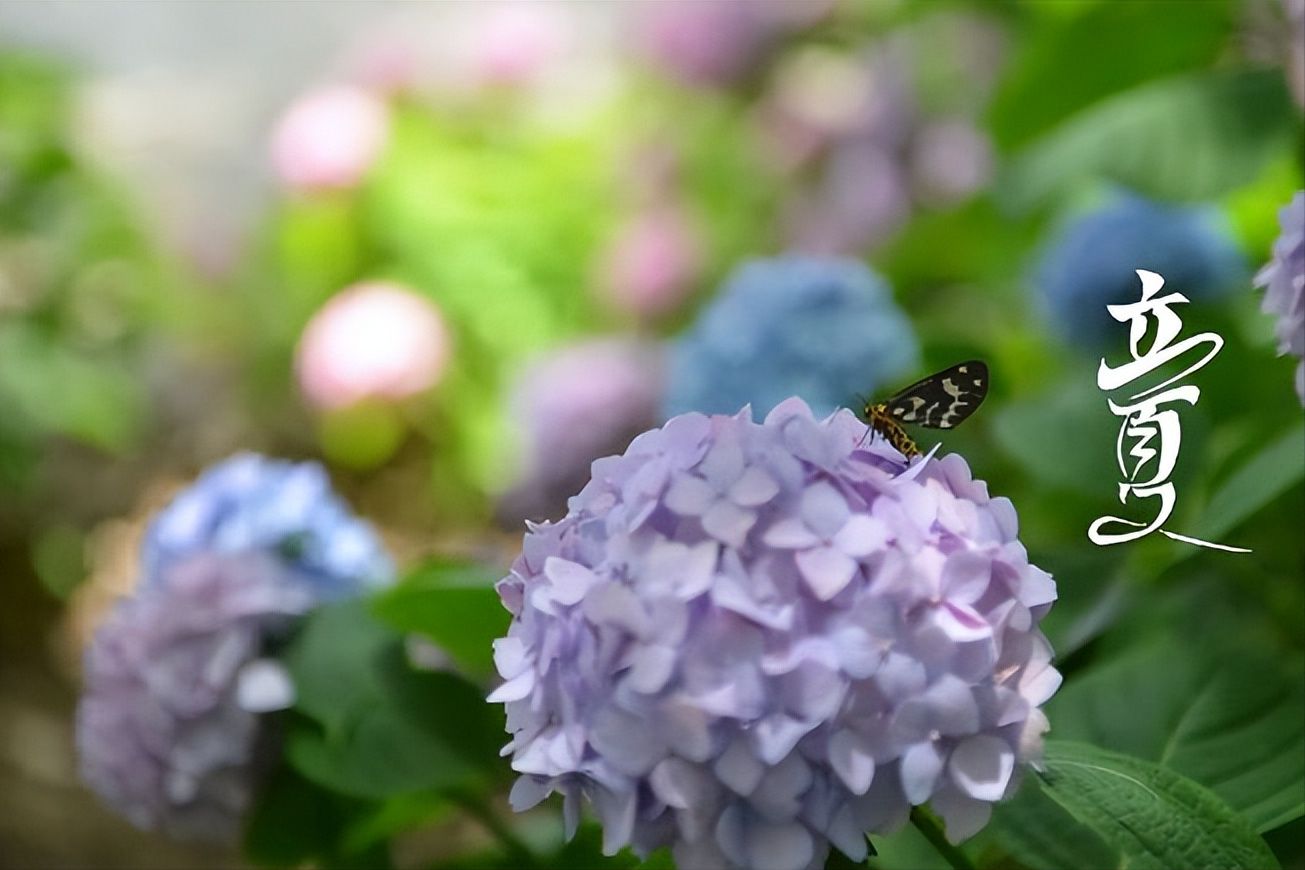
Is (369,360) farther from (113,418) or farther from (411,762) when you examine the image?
(411,762)

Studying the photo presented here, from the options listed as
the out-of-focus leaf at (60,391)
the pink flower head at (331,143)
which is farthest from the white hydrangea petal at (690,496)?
the pink flower head at (331,143)

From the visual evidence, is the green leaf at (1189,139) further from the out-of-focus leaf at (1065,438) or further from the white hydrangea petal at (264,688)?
the white hydrangea petal at (264,688)

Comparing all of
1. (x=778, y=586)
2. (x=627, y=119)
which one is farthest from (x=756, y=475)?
(x=627, y=119)

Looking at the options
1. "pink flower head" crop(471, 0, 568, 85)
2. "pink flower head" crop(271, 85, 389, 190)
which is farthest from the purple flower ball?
"pink flower head" crop(471, 0, 568, 85)

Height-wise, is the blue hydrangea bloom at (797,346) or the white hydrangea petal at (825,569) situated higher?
the white hydrangea petal at (825,569)

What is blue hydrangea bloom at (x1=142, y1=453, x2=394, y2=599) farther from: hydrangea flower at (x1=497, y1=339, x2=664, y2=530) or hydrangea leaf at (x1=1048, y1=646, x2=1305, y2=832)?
hydrangea leaf at (x1=1048, y1=646, x2=1305, y2=832)

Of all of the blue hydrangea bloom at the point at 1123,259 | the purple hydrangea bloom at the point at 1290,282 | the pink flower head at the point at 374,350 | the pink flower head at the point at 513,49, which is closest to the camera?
the purple hydrangea bloom at the point at 1290,282

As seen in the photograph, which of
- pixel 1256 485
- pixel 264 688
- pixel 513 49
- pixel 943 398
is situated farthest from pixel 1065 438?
pixel 513 49
